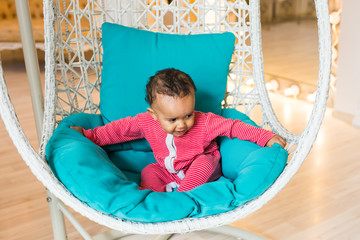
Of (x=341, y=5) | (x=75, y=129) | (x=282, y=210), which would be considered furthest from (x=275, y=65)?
(x=75, y=129)

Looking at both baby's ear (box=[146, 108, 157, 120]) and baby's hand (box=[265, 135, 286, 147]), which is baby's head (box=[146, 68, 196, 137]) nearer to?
baby's ear (box=[146, 108, 157, 120])

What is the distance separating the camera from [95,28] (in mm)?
1483

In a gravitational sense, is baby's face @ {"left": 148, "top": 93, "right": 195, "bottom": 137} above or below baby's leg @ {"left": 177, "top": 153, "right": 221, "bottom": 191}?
above

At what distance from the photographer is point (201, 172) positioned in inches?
46.6

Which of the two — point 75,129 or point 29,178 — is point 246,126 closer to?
point 75,129

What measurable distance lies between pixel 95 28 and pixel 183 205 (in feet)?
2.61

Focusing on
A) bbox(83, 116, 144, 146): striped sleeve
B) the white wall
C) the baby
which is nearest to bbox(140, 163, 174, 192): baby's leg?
the baby

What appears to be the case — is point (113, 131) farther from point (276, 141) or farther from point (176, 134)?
point (276, 141)

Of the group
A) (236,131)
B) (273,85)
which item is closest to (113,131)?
(236,131)

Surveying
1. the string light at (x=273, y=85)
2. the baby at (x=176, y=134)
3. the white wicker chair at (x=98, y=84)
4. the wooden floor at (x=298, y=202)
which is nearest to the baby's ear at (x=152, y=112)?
the baby at (x=176, y=134)

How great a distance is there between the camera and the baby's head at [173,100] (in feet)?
3.62

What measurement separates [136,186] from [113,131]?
0.30 m

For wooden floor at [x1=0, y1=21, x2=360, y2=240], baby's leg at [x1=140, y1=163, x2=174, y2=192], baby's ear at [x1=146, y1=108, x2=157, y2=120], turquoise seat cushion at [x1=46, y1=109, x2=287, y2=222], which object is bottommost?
wooden floor at [x1=0, y1=21, x2=360, y2=240]

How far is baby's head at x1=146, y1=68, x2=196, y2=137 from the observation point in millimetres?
1104
